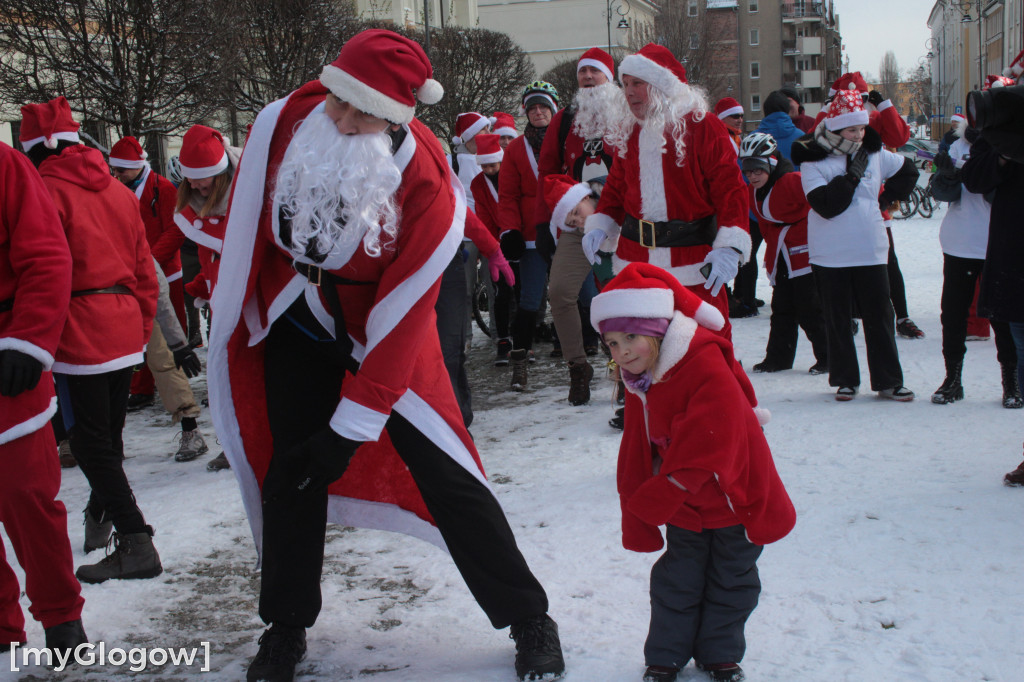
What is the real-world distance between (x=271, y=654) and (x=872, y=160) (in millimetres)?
4576

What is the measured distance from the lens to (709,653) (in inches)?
109

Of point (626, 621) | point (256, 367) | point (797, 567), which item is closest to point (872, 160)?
point (797, 567)

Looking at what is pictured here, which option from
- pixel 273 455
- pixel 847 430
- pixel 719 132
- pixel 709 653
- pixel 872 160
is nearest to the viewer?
pixel 709 653

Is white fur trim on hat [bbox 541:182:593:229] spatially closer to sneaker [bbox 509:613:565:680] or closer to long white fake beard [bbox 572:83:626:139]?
long white fake beard [bbox 572:83:626:139]

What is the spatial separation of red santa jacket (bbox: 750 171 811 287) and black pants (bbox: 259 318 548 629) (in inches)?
176

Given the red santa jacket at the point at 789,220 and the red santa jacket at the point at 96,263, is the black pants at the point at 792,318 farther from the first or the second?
the red santa jacket at the point at 96,263

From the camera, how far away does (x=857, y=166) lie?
5.73 meters

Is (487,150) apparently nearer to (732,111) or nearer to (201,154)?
(732,111)

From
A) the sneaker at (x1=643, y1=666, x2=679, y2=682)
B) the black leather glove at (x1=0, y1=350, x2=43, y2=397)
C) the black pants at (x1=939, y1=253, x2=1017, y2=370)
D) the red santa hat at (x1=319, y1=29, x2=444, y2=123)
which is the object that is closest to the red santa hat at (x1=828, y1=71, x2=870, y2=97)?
the black pants at (x1=939, y1=253, x2=1017, y2=370)

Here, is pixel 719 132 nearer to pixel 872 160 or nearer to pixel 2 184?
pixel 872 160

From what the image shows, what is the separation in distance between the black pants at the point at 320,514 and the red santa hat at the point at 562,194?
340 cm

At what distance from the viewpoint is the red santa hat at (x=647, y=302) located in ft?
9.02

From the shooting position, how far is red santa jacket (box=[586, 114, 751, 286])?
15.1 feet

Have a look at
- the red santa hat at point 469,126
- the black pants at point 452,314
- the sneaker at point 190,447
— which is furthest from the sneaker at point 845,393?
the sneaker at point 190,447
